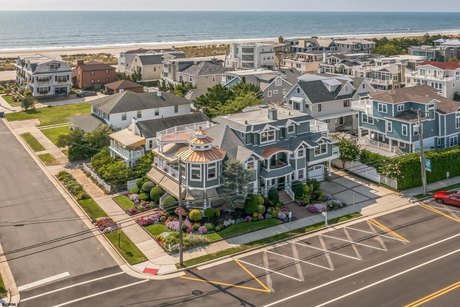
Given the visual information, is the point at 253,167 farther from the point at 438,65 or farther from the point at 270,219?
the point at 438,65

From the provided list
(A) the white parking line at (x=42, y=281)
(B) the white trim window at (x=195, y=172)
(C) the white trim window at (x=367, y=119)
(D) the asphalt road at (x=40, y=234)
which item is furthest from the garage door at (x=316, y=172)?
(A) the white parking line at (x=42, y=281)

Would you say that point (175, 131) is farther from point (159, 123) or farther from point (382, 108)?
point (382, 108)

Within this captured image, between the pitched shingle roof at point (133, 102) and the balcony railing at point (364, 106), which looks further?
the pitched shingle roof at point (133, 102)

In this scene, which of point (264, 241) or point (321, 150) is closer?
point (264, 241)

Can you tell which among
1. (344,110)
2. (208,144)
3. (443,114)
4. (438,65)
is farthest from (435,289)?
(438,65)

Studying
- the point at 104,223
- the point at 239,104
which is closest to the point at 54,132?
the point at 239,104

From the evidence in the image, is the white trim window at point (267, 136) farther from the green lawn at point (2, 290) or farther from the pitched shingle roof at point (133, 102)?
the pitched shingle roof at point (133, 102)
